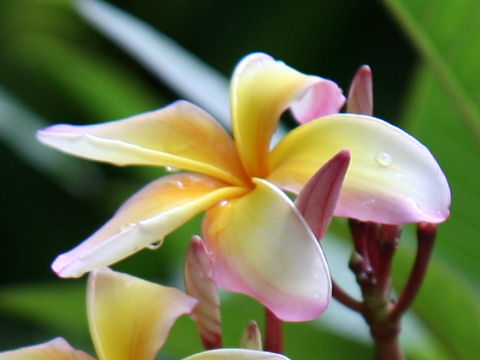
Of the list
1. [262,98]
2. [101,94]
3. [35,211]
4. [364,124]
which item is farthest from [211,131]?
[35,211]

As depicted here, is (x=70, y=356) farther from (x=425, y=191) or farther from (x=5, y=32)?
(x=5, y=32)

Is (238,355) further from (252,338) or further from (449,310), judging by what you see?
(449,310)

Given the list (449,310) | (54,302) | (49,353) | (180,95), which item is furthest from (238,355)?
(180,95)

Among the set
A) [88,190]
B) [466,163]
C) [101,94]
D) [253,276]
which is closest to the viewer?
[253,276]

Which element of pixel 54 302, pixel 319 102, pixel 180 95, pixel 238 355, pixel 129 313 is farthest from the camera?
pixel 180 95

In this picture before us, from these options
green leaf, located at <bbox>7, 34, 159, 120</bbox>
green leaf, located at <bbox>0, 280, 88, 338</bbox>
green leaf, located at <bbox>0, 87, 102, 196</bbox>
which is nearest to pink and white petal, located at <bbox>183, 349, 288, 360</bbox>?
green leaf, located at <bbox>0, 280, 88, 338</bbox>

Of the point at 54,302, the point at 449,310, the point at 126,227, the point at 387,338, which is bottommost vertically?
the point at 54,302

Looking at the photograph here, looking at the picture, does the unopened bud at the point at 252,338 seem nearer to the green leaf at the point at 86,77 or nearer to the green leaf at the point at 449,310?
the green leaf at the point at 449,310
